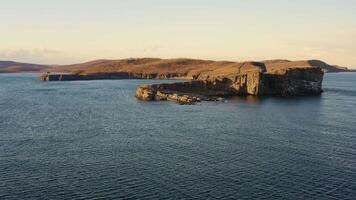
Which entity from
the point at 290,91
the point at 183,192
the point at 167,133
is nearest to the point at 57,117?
the point at 167,133

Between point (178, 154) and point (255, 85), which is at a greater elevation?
point (255, 85)

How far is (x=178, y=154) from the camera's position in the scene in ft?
220

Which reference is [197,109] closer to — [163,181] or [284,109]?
[284,109]

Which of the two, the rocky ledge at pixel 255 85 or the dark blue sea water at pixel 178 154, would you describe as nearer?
the dark blue sea water at pixel 178 154

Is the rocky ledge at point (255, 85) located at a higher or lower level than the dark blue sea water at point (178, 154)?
higher

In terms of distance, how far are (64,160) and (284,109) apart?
6933 centimetres

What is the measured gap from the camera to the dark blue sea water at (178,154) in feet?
169

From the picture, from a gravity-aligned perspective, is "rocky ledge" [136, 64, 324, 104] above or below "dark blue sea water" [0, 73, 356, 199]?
above

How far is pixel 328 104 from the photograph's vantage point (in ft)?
427

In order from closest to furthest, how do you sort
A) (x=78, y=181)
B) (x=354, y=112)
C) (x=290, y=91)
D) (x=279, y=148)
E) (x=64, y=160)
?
(x=78, y=181) < (x=64, y=160) < (x=279, y=148) < (x=354, y=112) < (x=290, y=91)

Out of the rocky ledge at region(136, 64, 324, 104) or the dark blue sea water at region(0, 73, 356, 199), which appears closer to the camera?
the dark blue sea water at region(0, 73, 356, 199)

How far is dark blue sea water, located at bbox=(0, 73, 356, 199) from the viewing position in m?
51.5

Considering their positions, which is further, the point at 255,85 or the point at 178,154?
the point at 255,85

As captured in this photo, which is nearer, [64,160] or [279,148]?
[64,160]
